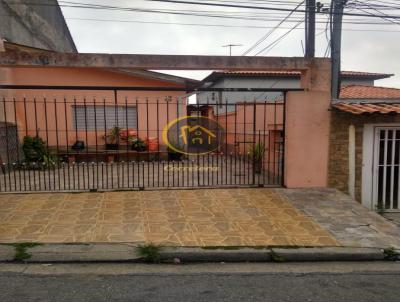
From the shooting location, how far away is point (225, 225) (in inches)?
221

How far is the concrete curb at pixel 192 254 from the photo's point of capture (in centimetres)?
441

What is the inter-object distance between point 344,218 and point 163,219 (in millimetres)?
3063

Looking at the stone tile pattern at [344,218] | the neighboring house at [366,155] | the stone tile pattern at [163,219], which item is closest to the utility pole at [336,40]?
the neighboring house at [366,155]

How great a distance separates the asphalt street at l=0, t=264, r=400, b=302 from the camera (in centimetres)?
353

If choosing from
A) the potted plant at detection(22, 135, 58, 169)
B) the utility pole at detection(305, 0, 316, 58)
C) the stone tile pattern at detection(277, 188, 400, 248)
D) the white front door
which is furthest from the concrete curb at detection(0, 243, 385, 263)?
the potted plant at detection(22, 135, 58, 169)

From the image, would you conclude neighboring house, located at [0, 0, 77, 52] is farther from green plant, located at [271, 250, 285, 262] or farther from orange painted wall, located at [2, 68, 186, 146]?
green plant, located at [271, 250, 285, 262]

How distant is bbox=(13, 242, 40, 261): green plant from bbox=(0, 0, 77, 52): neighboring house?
8.65m

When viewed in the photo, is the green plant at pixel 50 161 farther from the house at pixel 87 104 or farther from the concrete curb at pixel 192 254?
the concrete curb at pixel 192 254

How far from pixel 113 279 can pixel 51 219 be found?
7.98 ft

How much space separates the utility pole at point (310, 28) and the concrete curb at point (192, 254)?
220 inches

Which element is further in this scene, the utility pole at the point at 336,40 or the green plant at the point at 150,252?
the utility pole at the point at 336,40

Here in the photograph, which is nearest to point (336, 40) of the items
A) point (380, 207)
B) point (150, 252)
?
point (380, 207)

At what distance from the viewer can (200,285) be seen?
3.80m

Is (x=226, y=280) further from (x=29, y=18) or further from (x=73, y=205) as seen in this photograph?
(x=29, y=18)
